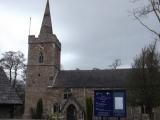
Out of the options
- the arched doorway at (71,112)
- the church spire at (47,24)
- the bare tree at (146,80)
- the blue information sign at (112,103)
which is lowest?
the arched doorway at (71,112)

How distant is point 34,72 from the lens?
6059 cm

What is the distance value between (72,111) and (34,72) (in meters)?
9.59

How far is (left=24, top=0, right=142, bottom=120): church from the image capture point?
57.2m

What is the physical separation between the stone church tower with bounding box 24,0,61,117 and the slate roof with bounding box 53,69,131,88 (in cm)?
190

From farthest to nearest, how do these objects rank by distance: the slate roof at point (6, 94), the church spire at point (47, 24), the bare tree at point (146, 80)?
the church spire at point (47, 24) → the bare tree at point (146, 80) → the slate roof at point (6, 94)

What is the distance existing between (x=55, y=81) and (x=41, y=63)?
3916 millimetres

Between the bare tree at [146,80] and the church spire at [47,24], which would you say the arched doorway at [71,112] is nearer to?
the church spire at [47,24]

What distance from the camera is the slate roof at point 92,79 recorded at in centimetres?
5792

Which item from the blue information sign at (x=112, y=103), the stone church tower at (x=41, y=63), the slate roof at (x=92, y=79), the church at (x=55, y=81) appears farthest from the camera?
the stone church tower at (x=41, y=63)

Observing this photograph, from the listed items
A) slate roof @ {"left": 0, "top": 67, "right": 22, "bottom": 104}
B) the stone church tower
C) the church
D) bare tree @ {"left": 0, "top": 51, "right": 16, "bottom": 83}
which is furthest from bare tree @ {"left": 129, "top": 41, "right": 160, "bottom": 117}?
bare tree @ {"left": 0, "top": 51, "right": 16, "bottom": 83}

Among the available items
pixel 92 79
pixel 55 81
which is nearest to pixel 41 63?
pixel 55 81

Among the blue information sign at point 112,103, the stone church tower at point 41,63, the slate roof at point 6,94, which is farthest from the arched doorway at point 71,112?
the blue information sign at point 112,103

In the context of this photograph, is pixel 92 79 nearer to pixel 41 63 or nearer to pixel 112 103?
pixel 41 63

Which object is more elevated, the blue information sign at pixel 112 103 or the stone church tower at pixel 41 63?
the stone church tower at pixel 41 63
